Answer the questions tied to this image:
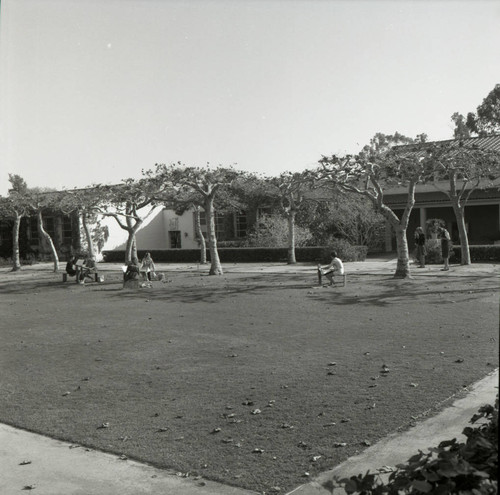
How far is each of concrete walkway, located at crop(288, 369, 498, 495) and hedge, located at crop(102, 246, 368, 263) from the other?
68.8ft

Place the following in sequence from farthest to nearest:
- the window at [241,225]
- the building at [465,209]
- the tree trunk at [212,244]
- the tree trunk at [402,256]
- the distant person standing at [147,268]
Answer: the window at [241,225]
the building at [465,209]
the tree trunk at [212,244]
the distant person standing at [147,268]
the tree trunk at [402,256]

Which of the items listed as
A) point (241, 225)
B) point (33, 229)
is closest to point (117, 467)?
point (241, 225)

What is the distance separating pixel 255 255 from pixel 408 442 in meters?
25.8

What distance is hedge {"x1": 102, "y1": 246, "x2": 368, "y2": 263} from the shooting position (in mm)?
27669

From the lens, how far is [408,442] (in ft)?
17.1

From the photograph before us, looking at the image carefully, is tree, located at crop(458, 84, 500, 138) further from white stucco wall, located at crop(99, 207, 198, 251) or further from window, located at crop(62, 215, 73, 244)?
window, located at crop(62, 215, 73, 244)

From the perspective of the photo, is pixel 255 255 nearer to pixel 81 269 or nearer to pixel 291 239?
pixel 291 239

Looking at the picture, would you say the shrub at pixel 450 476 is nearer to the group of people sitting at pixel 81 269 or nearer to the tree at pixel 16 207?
the group of people sitting at pixel 81 269

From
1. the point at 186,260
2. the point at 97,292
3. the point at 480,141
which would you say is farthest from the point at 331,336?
→ the point at 480,141

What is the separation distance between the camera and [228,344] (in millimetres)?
10156

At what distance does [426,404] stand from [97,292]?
49.1 ft

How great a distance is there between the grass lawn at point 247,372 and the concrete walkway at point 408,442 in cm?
16

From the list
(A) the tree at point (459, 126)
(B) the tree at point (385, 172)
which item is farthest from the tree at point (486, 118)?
(B) the tree at point (385, 172)

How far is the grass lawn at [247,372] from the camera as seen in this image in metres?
5.52
